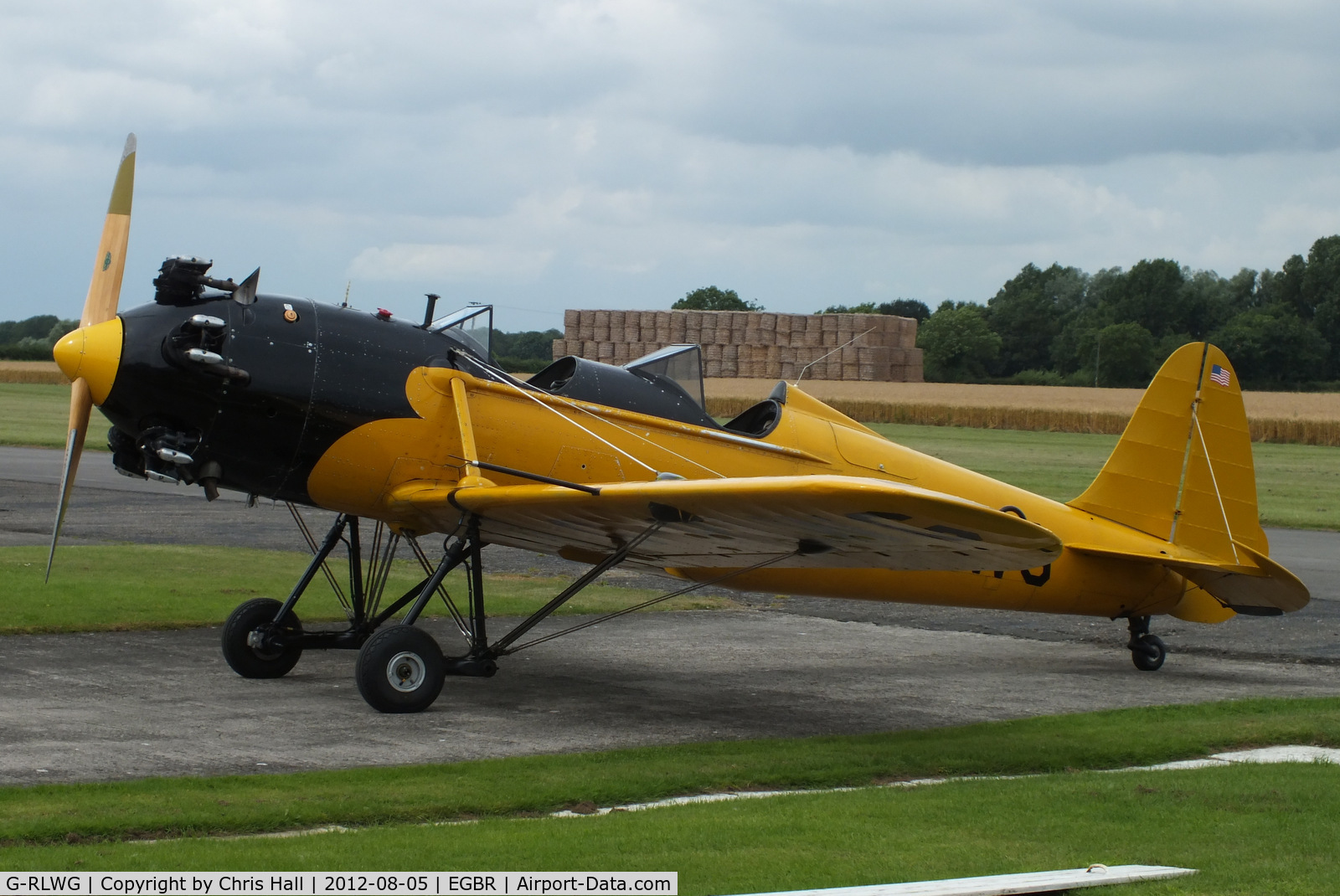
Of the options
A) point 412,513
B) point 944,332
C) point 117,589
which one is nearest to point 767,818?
point 412,513

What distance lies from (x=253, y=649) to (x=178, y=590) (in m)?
3.99

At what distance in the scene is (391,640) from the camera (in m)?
9.16

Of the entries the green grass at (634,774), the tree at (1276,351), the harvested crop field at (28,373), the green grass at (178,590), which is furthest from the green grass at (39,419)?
the tree at (1276,351)

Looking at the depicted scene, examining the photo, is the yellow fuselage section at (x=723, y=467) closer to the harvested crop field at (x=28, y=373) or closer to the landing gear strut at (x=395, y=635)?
the landing gear strut at (x=395, y=635)

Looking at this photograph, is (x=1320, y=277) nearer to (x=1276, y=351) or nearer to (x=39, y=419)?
(x=1276, y=351)

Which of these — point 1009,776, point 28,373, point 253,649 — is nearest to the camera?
point 1009,776

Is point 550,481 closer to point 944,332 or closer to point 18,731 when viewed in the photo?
point 18,731

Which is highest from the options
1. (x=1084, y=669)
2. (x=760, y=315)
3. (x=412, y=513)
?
(x=760, y=315)

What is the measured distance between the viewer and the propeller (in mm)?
8820

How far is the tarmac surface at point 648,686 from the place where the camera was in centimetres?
820

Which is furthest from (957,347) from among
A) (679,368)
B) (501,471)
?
(501,471)

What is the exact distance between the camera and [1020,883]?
209 inches

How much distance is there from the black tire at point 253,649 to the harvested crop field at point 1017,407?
3557 centimetres

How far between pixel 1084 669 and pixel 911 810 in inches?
228
